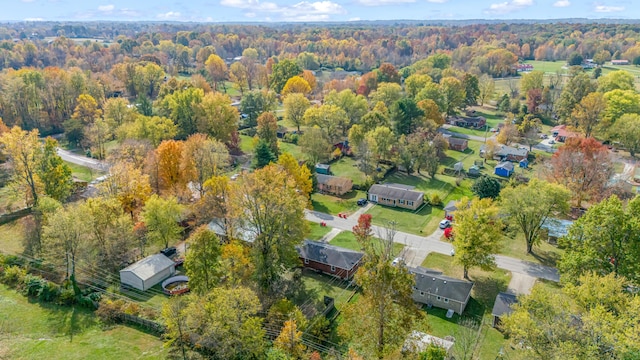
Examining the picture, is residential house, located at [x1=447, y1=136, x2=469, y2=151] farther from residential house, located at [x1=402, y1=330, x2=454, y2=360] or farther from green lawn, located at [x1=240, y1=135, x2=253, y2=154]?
residential house, located at [x1=402, y1=330, x2=454, y2=360]

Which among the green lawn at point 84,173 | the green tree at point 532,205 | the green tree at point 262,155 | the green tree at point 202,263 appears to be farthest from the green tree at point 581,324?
the green lawn at point 84,173

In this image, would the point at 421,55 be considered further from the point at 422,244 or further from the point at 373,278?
the point at 373,278

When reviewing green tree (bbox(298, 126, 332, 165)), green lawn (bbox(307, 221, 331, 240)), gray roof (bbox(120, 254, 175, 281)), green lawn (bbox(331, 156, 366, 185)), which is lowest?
green lawn (bbox(307, 221, 331, 240))

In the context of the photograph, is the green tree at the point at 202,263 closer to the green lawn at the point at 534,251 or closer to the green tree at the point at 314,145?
the green lawn at the point at 534,251

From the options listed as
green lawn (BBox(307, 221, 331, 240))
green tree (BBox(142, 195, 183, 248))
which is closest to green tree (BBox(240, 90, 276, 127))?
green lawn (BBox(307, 221, 331, 240))

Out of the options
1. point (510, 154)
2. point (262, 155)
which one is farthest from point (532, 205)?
point (262, 155)
